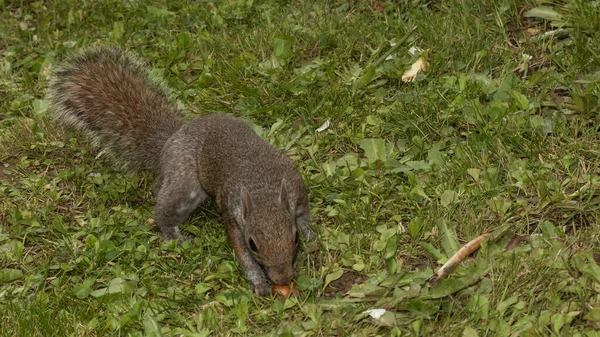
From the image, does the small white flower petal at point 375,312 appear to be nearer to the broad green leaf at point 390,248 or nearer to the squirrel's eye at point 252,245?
the broad green leaf at point 390,248

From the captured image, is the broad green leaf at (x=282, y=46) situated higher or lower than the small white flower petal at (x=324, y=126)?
higher

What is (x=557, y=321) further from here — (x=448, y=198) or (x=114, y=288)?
(x=114, y=288)

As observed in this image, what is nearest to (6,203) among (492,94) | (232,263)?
(232,263)

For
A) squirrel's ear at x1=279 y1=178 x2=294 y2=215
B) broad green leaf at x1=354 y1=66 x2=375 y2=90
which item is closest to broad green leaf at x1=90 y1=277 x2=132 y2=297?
squirrel's ear at x1=279 y1=178 x2=294 y2=215

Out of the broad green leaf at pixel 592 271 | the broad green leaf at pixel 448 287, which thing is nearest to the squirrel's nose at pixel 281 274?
the broad green leaf at pixel 448 287

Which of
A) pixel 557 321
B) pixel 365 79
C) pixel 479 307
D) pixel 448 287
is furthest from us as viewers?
pixel 365 79

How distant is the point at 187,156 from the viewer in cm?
414

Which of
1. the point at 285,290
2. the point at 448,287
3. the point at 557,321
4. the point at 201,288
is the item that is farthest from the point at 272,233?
the point at 557,321

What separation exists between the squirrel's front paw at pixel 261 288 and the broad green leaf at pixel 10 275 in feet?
3.65

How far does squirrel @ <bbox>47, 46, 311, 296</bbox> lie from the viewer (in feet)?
11.3

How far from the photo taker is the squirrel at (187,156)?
11.3 ft

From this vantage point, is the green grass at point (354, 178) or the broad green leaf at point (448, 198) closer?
the green grass at point (354, 178)

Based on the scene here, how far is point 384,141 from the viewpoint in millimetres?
4137

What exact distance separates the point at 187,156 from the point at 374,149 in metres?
0.92
